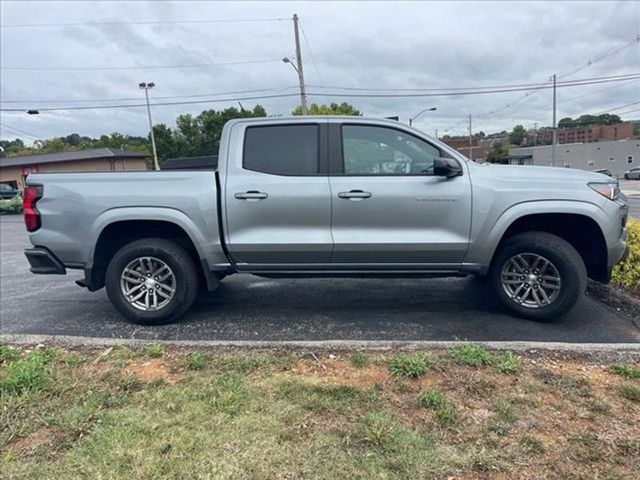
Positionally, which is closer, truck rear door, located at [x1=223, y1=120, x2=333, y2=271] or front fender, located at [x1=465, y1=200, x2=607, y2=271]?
front fender, located at [x1=465, y1=200, x2=607, y2=271]

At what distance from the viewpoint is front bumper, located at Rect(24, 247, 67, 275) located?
4305 mm

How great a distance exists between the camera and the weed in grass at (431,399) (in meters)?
2.74

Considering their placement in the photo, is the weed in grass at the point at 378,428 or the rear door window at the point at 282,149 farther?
the rear door window at the point at 282,149

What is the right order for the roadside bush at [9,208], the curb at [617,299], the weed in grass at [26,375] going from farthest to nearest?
1. the roadside bush at [9,208]
2. the curb at [617,299]
3. the weed in grass at [26,375]

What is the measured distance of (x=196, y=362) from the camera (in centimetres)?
333

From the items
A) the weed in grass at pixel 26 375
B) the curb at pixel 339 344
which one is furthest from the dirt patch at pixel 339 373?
the weed in grass at pixel 26 375

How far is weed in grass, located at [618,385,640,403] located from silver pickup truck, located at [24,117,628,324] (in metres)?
1.26

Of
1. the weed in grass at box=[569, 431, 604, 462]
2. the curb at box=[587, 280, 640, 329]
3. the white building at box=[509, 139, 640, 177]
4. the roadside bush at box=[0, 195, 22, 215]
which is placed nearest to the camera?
the weed in grass at box=[569, 431, 604, 462]

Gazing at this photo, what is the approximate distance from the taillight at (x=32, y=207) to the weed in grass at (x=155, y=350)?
5.88 feet

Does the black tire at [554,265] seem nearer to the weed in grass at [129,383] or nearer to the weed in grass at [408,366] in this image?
the weed in grass at [408,366]

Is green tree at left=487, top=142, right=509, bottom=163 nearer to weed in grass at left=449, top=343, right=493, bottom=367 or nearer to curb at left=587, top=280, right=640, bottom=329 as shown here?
curb at left=587, top=280, right=640, bottom=329

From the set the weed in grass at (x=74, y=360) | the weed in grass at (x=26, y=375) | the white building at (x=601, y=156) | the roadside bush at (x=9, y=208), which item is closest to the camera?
the weed in grass at (x=26, y=375)

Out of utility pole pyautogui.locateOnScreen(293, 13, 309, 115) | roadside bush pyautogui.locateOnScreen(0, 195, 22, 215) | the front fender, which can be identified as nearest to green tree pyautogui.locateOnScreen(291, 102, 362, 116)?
utility pole pyautogui.locateOnScreen(293, 13, 309, 115)

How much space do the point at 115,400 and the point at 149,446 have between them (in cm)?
63
